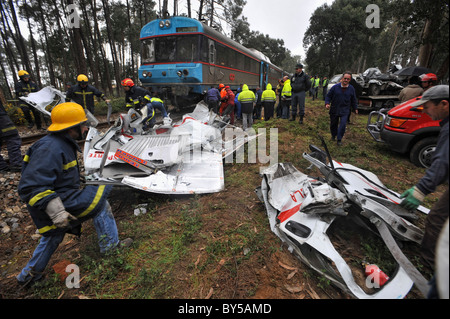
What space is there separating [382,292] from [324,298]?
1.43 ft

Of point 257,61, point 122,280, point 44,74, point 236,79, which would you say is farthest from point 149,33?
point 44,74

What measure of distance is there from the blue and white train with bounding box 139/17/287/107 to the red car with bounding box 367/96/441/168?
20.4ft

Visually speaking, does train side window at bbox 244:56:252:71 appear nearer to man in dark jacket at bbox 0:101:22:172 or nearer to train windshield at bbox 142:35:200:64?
train windshield at bbox 142:35:200:64

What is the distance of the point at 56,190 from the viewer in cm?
198

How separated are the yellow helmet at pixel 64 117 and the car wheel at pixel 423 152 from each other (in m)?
6.01

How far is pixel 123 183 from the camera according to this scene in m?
2.98

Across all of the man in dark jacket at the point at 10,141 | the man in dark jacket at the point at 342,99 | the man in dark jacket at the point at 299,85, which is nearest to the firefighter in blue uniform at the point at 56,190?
the man in dark jacket at the point at 10,141

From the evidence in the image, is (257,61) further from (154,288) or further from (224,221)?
(154,288)

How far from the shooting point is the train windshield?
26.4 ft

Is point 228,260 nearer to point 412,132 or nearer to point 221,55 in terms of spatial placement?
point 412,132

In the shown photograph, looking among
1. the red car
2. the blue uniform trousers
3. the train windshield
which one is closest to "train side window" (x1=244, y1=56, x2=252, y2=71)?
the train windshield

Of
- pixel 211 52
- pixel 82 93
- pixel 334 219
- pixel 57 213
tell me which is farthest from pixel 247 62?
pixel 57 213

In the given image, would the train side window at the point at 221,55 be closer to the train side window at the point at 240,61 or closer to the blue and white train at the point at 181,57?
the blue and white train at the point at 181,57

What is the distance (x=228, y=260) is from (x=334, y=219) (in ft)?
4.00
